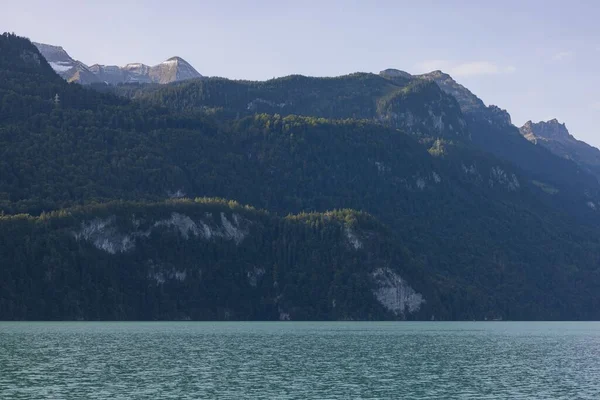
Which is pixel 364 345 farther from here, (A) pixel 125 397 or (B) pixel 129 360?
(A) pixel 125 397

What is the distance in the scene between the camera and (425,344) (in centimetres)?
17550

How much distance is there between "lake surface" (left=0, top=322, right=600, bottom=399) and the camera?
9856 centimetres

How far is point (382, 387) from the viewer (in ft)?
338

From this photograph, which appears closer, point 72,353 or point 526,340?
point 72,353

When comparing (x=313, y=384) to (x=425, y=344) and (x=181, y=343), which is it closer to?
(x=181, y=343)

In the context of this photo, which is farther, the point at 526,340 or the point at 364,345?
the point at 526,340

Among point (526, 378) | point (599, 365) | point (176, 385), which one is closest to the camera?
point (176, 385)

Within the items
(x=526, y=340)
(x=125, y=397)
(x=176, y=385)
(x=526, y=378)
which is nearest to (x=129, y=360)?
(x=176, y=385)

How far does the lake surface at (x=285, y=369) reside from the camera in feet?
323

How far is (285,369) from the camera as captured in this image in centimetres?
12000

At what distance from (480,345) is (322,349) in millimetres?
34961

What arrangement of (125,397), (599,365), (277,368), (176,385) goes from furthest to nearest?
(599,365) → (277,368) → (176,385) → (125,397)

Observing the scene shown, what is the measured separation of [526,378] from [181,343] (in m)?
67.1

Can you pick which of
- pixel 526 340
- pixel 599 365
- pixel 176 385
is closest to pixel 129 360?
pixel 176 385
